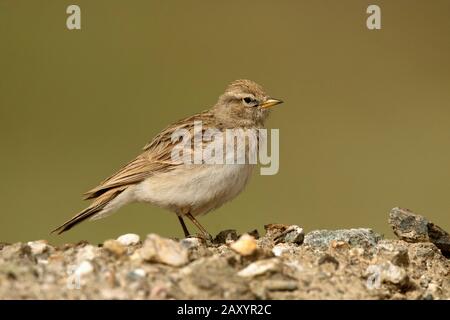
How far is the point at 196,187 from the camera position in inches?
343

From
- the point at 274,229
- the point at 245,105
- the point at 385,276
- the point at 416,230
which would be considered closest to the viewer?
the point at 385,276

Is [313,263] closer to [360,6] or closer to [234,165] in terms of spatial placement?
[234,165]

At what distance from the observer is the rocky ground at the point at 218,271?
5.86 meters

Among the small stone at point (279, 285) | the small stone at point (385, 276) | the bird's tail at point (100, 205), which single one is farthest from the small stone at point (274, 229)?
the small stone at point (279, 285)

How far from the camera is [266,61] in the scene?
23766 mm

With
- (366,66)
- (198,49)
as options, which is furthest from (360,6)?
(198,49)

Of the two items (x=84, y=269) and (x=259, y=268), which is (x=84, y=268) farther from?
(x=259, y=268)

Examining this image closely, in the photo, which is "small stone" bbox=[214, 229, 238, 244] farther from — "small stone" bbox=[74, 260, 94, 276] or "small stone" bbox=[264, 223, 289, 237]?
"small stone" bbox=[74, 260, 94, 276]

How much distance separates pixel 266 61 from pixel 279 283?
59.1 ft

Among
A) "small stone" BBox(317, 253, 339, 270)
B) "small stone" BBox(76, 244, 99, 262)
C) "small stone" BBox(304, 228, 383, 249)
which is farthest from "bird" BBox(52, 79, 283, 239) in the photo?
"small stone" BBox(76, 244, 99, 262)

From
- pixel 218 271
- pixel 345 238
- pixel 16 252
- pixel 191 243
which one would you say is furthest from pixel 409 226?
pixel 16 252

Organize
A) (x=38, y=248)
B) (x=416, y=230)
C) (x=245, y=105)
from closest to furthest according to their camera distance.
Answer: (x=38, y=248), (x=416, y=230), (x=245, y=105)

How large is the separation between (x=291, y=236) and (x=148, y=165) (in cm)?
189

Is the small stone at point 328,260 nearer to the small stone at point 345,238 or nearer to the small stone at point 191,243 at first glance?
the small stone at point 345,238
